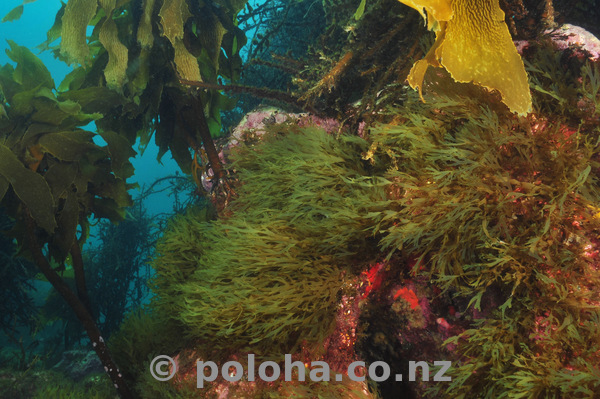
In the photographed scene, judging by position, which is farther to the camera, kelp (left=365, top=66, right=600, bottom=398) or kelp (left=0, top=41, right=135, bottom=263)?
kelp (left=0, top=41, right=135, bottom=263)

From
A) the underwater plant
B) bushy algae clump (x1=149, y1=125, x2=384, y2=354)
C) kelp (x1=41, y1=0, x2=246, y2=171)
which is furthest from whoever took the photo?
kelp (x1=41, y1=0, x2=246, y2=171)

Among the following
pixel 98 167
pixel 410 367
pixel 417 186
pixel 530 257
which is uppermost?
pixel 98 167

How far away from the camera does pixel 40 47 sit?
309cm

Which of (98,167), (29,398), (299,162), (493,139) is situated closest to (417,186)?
(493,139)

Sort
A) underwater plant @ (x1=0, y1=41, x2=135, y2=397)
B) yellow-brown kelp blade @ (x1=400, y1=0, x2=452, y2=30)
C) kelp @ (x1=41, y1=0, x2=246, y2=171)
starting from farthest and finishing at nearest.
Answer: kelp @ (x1=41, y1=0, x2=246, y2=171)
underwater plant @ (x1=0, y1=41, x2=135, y2=397)
yellow-brown kelp blade @ (x1=400, y1=0, x2=452, y2=30)

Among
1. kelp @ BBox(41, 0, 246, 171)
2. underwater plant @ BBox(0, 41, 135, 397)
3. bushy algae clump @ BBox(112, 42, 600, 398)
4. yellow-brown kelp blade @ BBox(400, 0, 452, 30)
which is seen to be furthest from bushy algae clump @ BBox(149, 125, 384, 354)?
kelp @ BBox(41, 0, 246, 171)

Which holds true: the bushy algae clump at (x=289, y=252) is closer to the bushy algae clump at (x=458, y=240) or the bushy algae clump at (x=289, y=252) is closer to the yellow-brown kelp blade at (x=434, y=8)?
the bushy algae clump at (x=458, y=240)

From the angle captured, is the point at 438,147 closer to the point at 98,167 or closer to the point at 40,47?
the point at 98,167

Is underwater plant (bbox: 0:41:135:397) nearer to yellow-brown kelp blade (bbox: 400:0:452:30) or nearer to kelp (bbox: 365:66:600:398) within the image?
kelp (bbox: 365:66:600:398)

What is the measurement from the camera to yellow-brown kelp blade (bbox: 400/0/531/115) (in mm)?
1358

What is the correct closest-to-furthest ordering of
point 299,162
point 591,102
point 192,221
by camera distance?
point 591,102, point 299,162, point 192,221

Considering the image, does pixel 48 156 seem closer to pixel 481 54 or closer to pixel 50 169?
pixel 50 169

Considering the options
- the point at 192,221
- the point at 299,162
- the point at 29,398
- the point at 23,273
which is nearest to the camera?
the point at 299,162

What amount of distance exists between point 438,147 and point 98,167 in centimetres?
289
